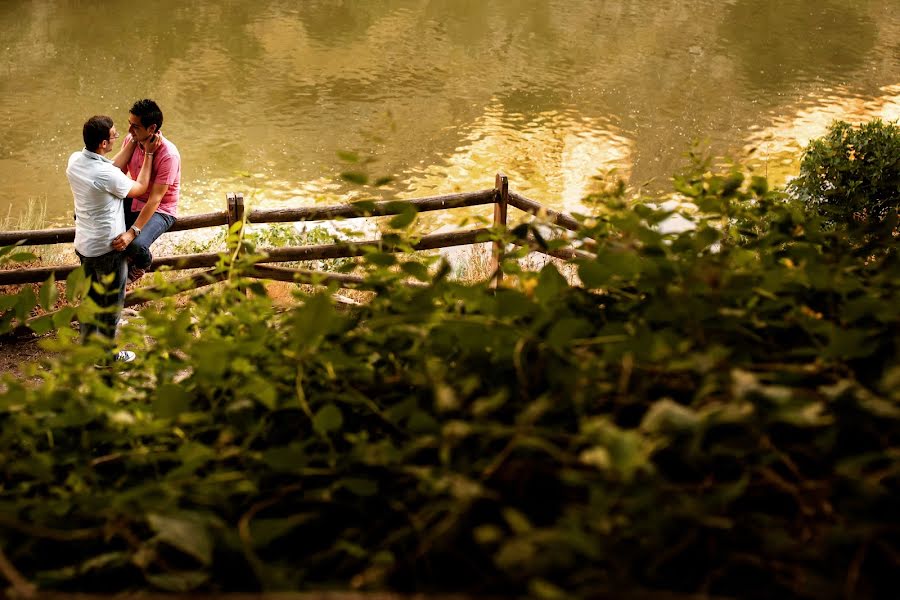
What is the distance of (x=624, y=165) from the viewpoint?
592 inches

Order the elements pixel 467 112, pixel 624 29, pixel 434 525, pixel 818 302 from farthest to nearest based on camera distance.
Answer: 1. pixel 624 29
2. pixel 467 112
3. pixel 818 302
4. pixel 434 525

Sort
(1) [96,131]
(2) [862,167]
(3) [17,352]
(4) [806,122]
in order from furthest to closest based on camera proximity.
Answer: (4) [806,122], (2) [862,167], (3) [17,352], (1) [96,131]

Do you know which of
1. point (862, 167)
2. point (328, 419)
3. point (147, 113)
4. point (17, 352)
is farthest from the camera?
point (862, 167)

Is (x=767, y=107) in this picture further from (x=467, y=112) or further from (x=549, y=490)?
(x=549, y=490)

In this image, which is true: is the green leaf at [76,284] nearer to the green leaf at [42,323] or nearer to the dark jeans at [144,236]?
the green leaf at [42,323]

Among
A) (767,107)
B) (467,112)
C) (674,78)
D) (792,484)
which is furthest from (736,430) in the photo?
(674,78)

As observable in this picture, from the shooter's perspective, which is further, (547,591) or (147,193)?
(147,193)

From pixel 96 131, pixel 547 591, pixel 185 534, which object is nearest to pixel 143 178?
pixel 96 131

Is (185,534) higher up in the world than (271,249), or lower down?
lower down

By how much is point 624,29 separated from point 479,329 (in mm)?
25364

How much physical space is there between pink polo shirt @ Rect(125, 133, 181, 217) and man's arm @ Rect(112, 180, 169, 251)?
0.04 metres

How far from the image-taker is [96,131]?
4941 millimetres

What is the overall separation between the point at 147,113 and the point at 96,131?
1.37 feet

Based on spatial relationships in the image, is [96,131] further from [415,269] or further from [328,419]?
[328,419]
